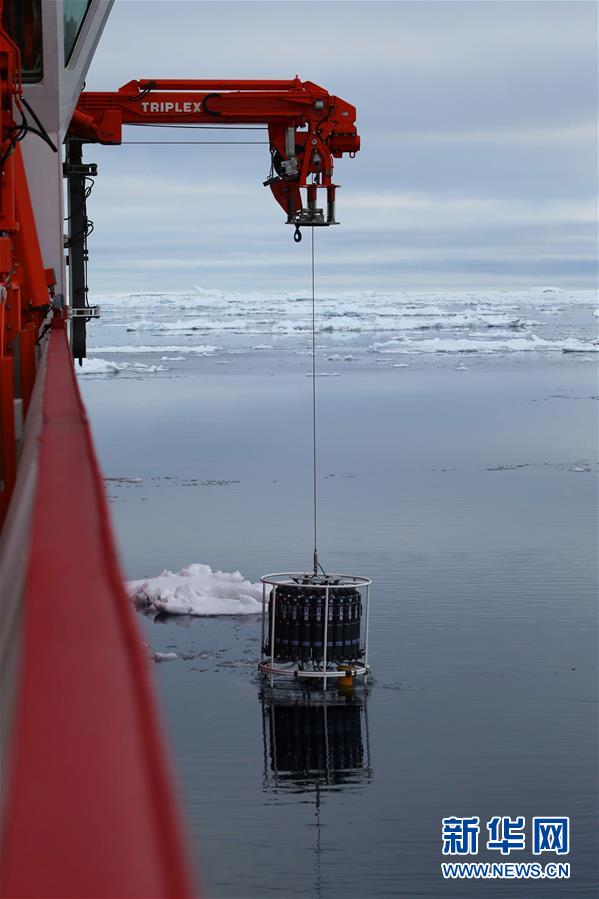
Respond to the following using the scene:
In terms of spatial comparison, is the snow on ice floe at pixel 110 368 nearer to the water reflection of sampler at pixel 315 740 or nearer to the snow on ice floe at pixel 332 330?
the snow on ice floe at pixel 332 330

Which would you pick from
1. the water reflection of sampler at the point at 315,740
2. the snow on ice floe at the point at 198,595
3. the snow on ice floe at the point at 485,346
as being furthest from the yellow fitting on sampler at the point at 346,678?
the snow on ice floe at the point at 485,346

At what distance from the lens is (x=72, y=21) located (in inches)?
327

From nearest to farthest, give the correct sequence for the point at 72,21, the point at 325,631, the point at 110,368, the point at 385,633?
the point at 72,21
the point at 325,631
the point at 385,633
the point at 110,368

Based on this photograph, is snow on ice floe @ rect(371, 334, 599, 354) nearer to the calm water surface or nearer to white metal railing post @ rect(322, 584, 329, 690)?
the calm water surface

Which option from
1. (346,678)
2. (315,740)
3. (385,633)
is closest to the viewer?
(315,740)

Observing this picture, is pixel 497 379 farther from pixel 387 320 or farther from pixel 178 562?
pixel 387 320

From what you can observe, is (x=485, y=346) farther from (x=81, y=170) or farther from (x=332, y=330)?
(x=81, y=170)

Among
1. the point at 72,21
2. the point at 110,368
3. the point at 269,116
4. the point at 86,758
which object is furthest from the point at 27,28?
the point at 110,368

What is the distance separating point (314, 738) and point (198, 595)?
3.37 metres

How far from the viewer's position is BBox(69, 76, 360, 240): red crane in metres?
11.4

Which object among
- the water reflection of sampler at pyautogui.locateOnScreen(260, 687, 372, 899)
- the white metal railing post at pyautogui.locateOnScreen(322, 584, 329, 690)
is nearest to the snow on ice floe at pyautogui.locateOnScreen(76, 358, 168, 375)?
the water reflection of sampler at pyautogui.locateOnScreen(260, 687, 372, 899)

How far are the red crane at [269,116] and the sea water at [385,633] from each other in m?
3.77

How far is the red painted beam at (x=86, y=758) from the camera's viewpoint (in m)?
0.65

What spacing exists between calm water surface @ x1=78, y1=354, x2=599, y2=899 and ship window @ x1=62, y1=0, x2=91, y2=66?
421cm
